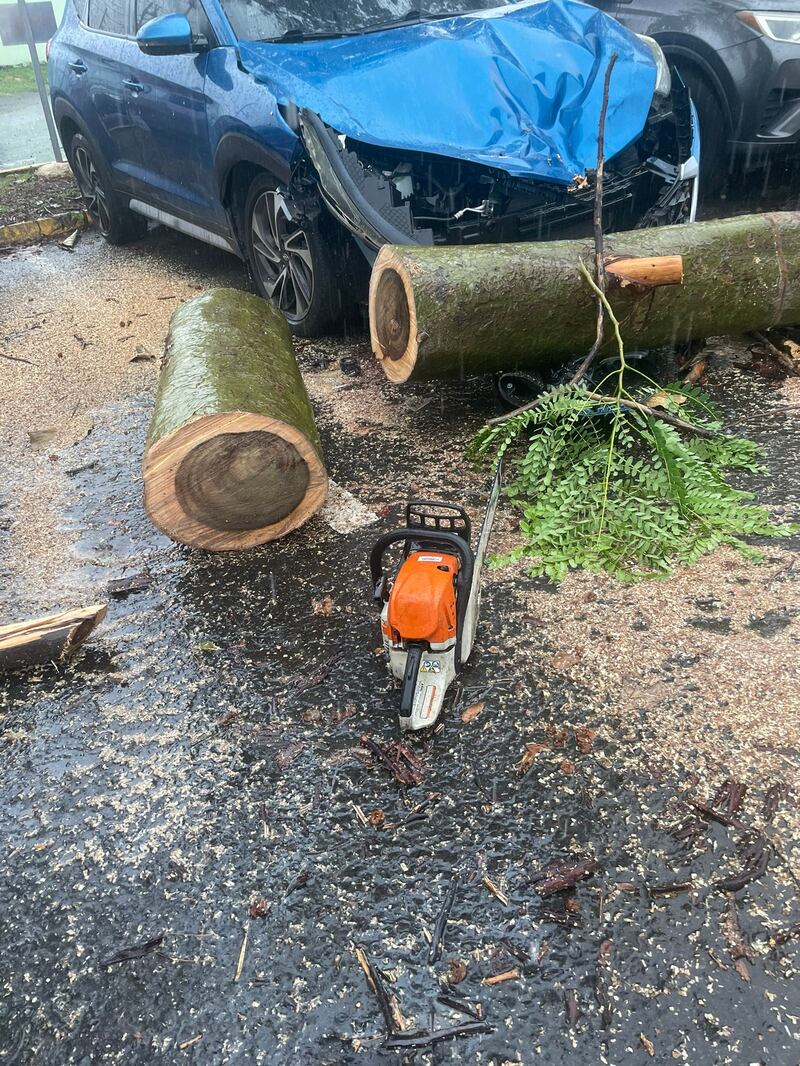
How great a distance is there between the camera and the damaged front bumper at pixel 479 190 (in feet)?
13.5

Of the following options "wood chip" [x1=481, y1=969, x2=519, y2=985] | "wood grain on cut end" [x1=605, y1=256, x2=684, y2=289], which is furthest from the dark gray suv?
"wood chip" [x1=481, y1=969, x2=519, y2=985]

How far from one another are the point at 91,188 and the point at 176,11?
2703mm

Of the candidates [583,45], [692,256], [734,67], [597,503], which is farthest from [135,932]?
[734,67]

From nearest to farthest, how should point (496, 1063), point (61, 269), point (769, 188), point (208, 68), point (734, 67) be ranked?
point (496, 1063)
point (208, 68)
point (734, 67)
point (769, 188)
point (61, 269)

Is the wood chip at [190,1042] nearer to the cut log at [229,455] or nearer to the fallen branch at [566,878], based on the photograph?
the fallen branch at [566,878]

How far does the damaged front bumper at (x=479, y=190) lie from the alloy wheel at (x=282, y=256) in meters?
0.51

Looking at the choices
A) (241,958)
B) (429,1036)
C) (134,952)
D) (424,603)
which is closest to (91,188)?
(424,603)

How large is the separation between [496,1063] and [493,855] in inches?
19.3

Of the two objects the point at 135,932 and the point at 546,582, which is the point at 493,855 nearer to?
the point at 135,932

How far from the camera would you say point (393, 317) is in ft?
12.7

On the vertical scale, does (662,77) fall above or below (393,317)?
above

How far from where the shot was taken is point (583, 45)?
4.38 m

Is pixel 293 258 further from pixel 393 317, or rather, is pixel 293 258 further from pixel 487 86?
pixel 487 86

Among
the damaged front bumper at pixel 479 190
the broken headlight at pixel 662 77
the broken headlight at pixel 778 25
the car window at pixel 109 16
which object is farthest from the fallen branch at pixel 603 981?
the car window at pixel 109 16
